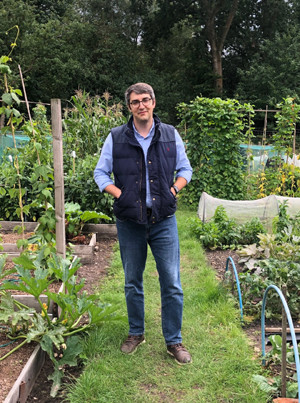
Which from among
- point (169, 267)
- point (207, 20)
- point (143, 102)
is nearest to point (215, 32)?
point (207, 20)

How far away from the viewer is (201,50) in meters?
26.1

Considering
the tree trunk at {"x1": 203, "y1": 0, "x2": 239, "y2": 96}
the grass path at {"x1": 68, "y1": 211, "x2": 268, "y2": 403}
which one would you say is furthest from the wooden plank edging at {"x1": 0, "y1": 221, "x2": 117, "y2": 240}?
the tree trunk at {"x1": 203, "y1": 0, "x2": 239, "y2": 96}

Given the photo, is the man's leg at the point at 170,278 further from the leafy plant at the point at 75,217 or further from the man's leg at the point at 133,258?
the leafy plant at the point at 75,217

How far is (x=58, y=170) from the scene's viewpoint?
3.12 m

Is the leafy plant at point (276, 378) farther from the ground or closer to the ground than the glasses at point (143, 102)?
closer to the ground

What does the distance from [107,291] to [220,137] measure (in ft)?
17.1

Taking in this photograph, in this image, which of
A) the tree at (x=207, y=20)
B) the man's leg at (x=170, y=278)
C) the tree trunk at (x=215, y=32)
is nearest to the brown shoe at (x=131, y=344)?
the man's leg at (x=170, y=278)

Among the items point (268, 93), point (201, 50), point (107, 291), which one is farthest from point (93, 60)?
point (107, 291)

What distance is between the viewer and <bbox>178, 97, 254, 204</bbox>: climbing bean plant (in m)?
8.41

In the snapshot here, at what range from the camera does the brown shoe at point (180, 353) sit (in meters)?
2.89

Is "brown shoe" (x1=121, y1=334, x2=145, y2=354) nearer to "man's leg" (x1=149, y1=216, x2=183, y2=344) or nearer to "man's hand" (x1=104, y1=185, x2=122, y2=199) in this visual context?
"man's leg" (x1=149, y1=216, x2=183, y2=344)

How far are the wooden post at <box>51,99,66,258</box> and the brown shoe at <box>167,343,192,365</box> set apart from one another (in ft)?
3.73

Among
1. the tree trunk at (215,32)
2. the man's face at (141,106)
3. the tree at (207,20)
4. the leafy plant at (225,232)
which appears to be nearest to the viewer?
the man's face at (141,106)

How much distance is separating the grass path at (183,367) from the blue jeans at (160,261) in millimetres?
239
